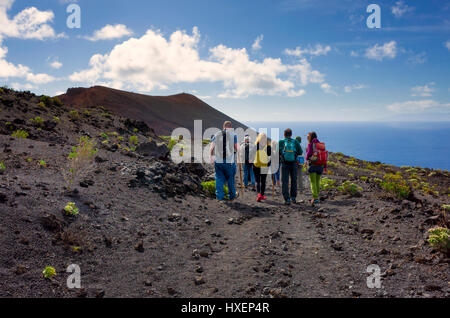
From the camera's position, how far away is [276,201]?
9.78 m

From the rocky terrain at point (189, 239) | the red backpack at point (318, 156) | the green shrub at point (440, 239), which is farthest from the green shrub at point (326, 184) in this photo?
the green shrub at point (440, 239)

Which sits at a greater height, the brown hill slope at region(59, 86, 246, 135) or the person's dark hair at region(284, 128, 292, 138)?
the brown hill slope at region(59, 86, 246, 135)

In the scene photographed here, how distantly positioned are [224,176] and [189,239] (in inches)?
127

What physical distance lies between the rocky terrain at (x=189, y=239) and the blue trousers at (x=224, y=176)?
393mm

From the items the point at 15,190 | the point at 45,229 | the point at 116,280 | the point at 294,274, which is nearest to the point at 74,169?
the point at 15,190

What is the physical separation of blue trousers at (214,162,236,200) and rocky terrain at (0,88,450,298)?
0.39 metres

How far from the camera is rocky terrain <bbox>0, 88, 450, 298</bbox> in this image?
403 centimetres

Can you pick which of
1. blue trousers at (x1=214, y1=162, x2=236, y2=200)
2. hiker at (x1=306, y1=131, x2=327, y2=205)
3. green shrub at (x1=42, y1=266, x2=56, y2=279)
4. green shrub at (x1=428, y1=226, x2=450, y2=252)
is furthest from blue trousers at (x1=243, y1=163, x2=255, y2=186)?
green shrub at (x1=42, y1=266, x2=56, y2=279)

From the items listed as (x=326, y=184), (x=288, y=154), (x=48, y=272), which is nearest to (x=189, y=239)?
(x=48, y=272)

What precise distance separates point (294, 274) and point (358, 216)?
403 centimetres

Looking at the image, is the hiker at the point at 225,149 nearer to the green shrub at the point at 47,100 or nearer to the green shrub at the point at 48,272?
the green shrub at the point at 48,272

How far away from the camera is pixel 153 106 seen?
67.3 m

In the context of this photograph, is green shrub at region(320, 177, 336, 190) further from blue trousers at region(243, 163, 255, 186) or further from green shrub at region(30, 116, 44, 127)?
green shrub at region(30, 116, 44, 127)
